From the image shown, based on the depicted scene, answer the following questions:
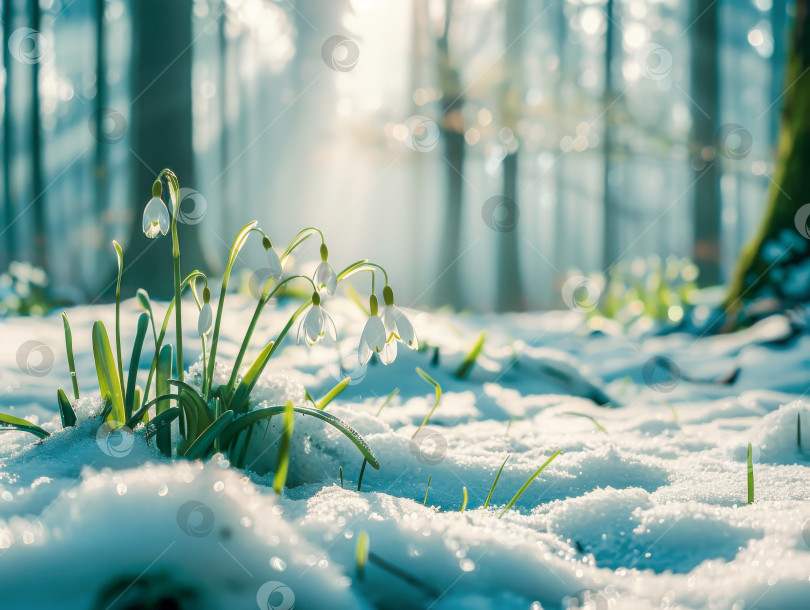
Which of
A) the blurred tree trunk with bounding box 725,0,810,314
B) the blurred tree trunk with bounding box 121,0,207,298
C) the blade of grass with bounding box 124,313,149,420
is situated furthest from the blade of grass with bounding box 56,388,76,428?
the blurred tree trunk with bounding box 121,0,207,298

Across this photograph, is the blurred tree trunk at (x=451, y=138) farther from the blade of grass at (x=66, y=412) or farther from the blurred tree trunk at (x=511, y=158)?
the blade of grass at (x=66, y=412)

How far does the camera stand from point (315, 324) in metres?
1.16

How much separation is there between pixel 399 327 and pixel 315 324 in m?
0.17

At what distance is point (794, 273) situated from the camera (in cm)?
308

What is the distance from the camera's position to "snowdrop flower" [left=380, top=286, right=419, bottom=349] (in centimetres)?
115

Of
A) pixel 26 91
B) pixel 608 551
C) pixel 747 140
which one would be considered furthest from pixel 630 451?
pixel 26 91

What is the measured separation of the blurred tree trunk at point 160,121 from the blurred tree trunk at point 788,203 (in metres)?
3.91

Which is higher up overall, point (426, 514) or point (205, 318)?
point (205, 318)

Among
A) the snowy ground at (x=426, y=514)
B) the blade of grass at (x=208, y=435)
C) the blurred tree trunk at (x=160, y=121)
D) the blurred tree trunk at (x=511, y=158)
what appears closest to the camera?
the snowy ground at (x=426, y=514)

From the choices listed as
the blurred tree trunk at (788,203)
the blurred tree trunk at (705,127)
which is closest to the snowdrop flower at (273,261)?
the blurred tree trunk at (788,203)

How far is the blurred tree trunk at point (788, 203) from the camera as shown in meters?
3.14

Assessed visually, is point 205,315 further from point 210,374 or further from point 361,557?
point 361,557

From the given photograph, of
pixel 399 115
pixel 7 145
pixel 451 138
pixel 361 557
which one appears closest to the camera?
pixel 361 557

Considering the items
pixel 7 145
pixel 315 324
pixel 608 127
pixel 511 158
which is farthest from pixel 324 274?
pixel 7 145
